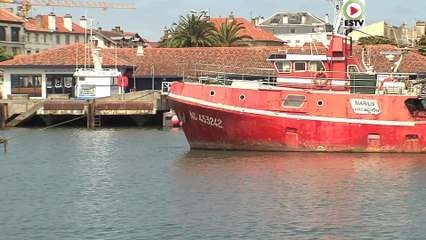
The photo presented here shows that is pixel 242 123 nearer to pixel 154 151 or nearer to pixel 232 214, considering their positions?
A: pixel 154 151

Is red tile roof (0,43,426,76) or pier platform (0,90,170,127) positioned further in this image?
red tile roof (0,43,426,76)

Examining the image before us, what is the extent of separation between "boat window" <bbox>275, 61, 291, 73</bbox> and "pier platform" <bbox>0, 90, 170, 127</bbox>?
19951mm

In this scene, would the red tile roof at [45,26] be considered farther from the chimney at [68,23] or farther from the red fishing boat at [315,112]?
the red fishing boat at [315,112]

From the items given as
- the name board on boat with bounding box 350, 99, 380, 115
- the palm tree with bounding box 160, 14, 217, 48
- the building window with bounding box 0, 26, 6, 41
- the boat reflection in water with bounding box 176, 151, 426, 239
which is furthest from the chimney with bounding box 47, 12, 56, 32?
the name board on boat with bounding box 350, 99, 380, 115

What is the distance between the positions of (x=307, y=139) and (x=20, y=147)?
15.3m

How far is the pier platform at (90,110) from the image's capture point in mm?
57688

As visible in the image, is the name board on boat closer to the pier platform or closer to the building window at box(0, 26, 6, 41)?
the pier platform

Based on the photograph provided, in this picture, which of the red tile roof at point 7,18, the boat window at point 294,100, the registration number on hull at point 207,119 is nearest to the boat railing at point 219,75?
the boat window at point 294,100

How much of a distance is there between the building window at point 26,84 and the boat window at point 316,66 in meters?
36.2

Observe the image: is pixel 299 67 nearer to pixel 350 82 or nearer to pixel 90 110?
pixel 350 82

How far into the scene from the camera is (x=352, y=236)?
22469 millimetres

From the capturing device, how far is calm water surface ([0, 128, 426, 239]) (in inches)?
917

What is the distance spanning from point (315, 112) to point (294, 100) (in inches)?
39.9

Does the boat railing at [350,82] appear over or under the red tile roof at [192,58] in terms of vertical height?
under
